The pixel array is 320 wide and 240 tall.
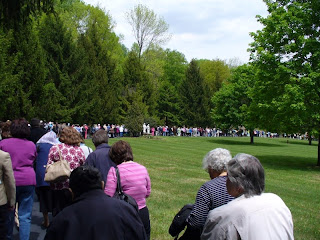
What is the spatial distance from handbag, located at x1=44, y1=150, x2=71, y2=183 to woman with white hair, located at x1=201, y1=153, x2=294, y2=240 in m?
3.52

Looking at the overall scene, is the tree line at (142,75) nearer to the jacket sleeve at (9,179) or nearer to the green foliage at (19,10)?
the green foliage at (19,10)

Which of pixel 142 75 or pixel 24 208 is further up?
pixel 142 75

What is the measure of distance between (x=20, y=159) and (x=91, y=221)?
3.63 metres

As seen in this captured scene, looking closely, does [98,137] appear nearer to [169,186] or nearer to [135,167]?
[135,167]

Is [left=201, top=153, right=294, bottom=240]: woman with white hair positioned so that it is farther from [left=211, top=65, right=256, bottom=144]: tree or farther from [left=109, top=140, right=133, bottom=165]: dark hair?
[left=211, top=65, right=256, bottom=144]: tree

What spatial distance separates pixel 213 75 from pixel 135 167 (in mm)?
73204

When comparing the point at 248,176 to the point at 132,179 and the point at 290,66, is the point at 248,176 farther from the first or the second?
the point at 290,66

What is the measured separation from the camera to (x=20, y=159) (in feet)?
19.7

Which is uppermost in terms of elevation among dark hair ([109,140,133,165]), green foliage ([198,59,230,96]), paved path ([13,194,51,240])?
green foliage ([198,59,230,96])

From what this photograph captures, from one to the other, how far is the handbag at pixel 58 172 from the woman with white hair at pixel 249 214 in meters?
3.52

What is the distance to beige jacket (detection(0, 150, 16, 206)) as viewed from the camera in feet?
16.1

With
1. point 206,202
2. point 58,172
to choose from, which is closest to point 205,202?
point 206,202

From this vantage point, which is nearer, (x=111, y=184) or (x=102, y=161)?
(x=111, y=184)

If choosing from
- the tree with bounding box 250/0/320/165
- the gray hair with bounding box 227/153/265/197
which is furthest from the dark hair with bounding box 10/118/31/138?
the tree with bounding box 250/0/320/165
